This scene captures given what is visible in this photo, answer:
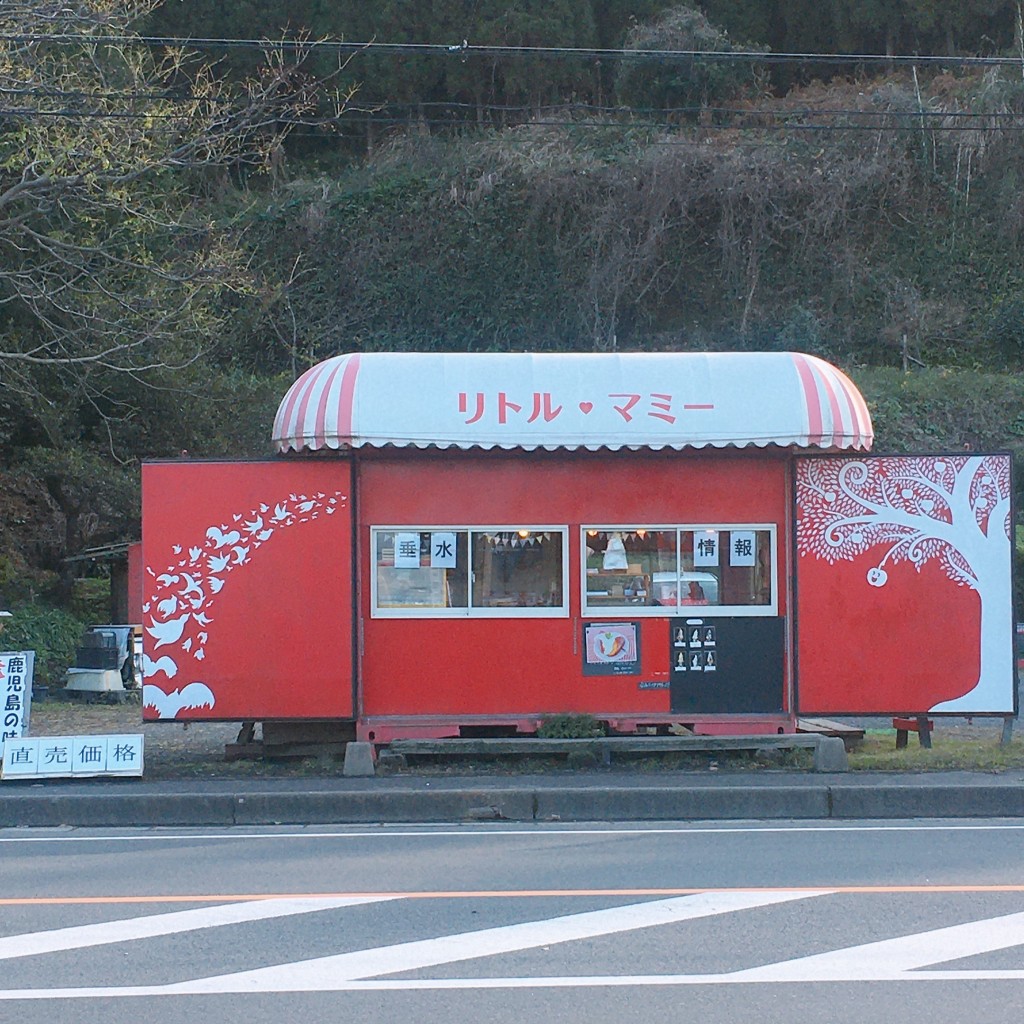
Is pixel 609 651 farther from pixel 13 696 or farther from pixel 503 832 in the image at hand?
pixel 13 696

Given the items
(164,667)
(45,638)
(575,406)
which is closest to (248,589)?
(164,667)

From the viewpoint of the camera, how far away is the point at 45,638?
21.2 metres

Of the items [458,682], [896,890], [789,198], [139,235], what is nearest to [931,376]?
[789,198]

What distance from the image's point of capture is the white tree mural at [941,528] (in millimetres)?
11719

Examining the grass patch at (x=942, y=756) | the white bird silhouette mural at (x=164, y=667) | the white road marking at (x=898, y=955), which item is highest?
the white bird silhouette mural at (x=164, y=667)

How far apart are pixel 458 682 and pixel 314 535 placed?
1.95 m

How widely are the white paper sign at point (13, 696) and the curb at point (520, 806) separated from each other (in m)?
1.36

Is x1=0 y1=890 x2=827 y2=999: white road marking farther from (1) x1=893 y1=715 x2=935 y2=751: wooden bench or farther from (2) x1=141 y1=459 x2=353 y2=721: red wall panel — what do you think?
(1) x1=893 y1=715 x2=935 y2=751: wooden bench

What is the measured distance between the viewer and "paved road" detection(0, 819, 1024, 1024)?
5.47 m

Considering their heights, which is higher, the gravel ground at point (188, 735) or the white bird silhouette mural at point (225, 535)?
the white bird silhouette mural at point (225, 535)

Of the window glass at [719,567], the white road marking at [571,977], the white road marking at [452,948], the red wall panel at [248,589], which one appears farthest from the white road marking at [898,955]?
the red wall panel at [248,589]

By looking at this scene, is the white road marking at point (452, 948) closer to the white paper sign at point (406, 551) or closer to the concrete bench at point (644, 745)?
the concrete bench at point (644, 745)

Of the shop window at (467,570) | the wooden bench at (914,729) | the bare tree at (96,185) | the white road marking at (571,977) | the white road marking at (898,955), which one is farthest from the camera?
the bare tree at (96,185)

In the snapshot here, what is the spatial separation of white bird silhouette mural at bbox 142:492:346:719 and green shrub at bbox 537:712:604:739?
286cm
